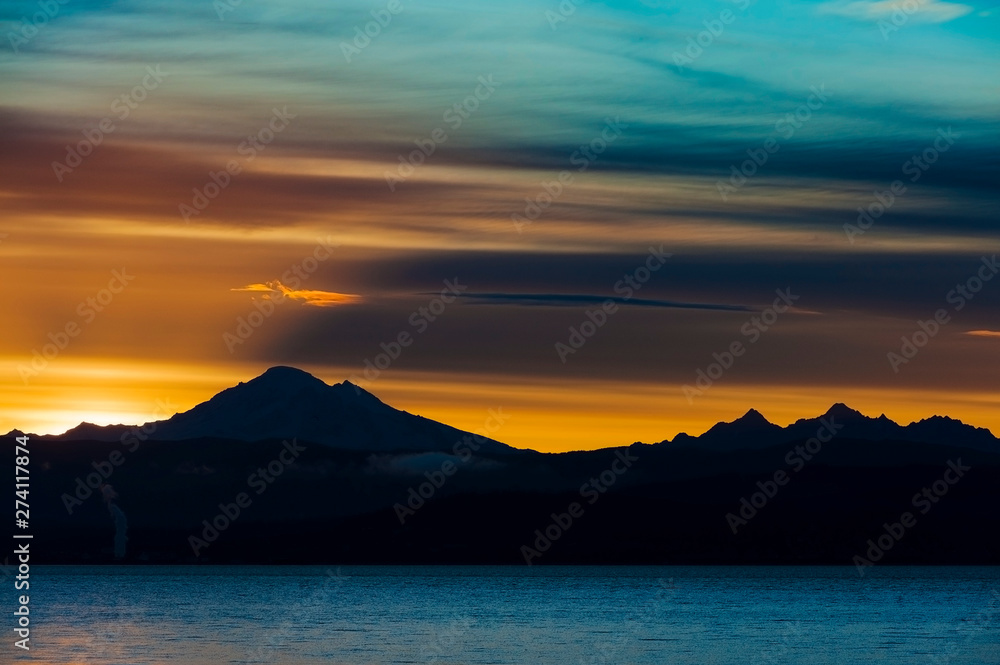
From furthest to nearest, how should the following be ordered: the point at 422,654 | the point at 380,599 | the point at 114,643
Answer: the point at 380,599 < the point at 114,643 < the point at 422,654

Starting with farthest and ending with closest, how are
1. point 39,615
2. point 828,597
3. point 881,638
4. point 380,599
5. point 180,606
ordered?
point 828,597
point 380,599
point 180,606
point 39,615
point 881,638

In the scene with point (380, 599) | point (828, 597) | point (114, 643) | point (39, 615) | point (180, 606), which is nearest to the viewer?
point (114, 643)

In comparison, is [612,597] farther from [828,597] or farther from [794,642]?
[794,642]

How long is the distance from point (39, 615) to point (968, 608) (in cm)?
10022

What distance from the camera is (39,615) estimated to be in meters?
144

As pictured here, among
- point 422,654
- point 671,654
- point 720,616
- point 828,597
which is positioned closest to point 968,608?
point 828,597

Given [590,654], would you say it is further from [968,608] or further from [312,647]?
[968,608]

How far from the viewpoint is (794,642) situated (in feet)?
376

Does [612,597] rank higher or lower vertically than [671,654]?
higher

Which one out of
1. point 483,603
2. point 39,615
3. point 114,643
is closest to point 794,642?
point 114,643

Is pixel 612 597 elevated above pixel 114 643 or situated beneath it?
elevated above

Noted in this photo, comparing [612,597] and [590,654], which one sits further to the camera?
[612,597]

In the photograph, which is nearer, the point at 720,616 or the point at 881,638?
the point at 881,638

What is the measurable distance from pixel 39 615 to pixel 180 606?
920 inches
